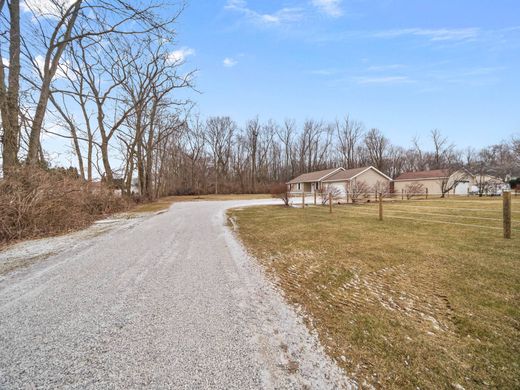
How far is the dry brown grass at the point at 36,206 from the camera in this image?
20.6ft

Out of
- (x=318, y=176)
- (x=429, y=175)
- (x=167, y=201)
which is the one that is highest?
(x=318, y=176)

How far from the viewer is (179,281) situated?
3.44 m

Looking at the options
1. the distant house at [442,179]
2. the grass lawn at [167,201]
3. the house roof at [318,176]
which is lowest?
the grass lawn at [167,201]

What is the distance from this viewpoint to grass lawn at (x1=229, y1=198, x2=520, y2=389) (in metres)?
1.79

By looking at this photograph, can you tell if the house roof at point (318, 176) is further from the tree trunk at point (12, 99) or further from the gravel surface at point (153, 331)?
the gravel surface at point (153, 331)

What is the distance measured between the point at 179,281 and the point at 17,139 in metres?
9.43

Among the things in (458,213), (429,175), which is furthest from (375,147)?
(458,213)

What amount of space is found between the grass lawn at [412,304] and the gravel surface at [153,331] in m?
0.34

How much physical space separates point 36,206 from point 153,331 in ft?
24.4

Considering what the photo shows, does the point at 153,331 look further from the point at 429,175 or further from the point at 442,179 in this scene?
the point at 429,175

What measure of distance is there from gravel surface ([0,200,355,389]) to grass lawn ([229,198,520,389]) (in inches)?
13.4

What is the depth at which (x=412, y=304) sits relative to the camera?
2.77 metres

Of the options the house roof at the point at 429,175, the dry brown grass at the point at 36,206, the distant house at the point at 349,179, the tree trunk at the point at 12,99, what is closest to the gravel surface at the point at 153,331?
the dry brown grass at the point at 36,206

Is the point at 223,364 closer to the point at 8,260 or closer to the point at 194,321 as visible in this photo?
the point at 194,321
